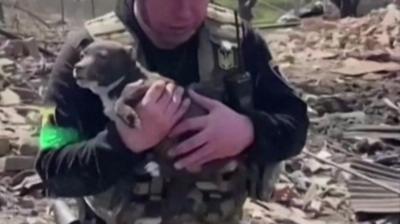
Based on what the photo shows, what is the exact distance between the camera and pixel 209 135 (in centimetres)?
321

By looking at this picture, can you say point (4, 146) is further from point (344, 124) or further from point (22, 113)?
point (344, 124)

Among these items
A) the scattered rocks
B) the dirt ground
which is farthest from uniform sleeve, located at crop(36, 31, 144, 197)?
the scattered rocks

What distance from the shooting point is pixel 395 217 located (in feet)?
21.2

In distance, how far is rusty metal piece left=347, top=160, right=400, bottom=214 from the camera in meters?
6.54

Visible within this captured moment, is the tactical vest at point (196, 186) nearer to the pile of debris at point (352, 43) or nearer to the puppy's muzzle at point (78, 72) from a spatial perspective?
the puppy's muzzle at point (78, 72)

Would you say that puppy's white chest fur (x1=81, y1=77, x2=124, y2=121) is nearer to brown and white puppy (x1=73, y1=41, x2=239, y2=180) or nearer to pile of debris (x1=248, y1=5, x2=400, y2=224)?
brown and white puppy (x1=73, y1=41, x2=239, y2=180)

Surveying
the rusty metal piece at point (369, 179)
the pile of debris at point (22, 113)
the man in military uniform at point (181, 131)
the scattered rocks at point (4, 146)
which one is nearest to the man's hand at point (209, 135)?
the man in military uniform at point (181, 131)

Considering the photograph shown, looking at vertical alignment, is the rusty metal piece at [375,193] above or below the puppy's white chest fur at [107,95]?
below

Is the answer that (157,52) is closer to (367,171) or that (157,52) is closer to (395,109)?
(367,171)

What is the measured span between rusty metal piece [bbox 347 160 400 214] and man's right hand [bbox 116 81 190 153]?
11.3ft

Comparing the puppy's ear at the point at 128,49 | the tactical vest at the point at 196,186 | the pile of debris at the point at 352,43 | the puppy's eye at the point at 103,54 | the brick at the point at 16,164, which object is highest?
the puppy's eye at the point at 103,54

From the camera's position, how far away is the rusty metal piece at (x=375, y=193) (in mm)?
6535

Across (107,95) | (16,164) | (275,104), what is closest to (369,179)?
(16,164)

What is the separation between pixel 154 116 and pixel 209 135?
146 mm
